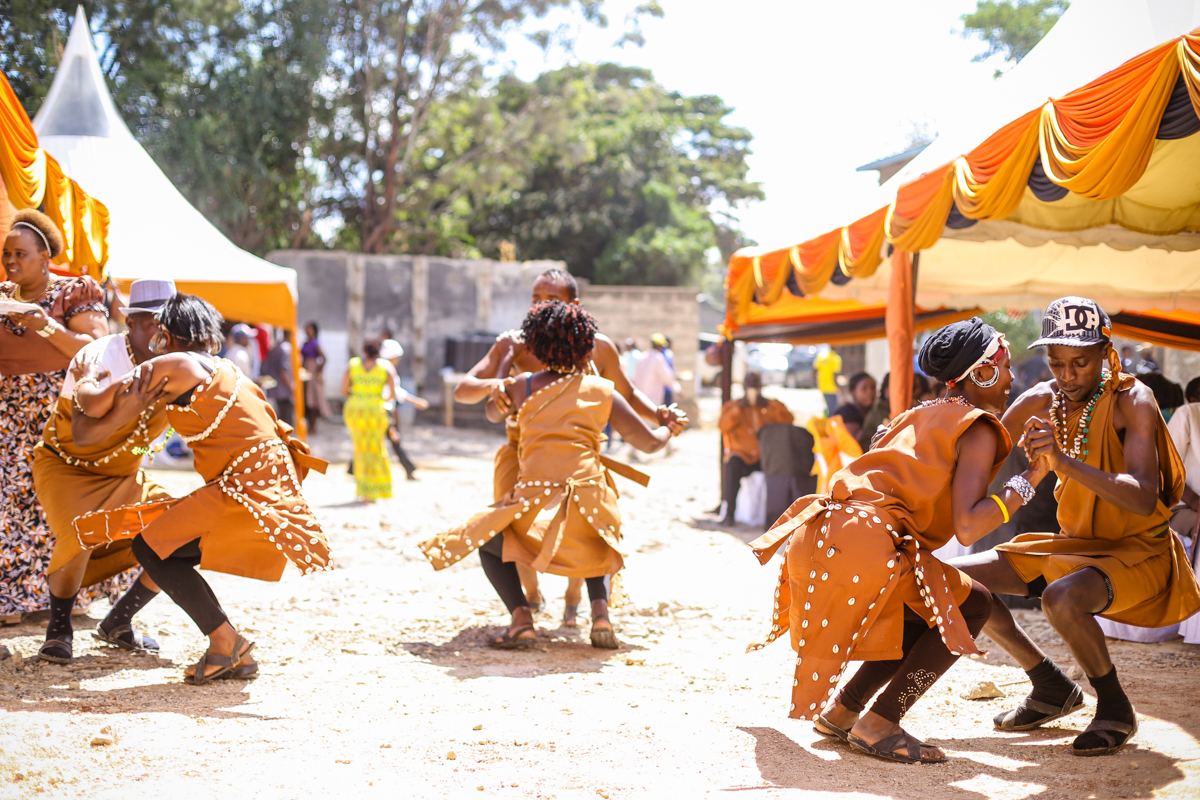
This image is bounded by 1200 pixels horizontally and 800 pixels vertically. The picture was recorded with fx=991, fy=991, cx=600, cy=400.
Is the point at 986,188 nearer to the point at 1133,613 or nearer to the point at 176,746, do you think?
the point at 1133,613

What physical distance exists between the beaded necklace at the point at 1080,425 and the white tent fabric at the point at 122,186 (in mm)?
7350

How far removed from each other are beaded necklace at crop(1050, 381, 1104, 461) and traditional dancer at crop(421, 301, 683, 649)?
5.62 ft

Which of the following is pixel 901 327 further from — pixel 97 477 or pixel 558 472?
pixel 97 477

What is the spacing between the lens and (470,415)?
62.6ft

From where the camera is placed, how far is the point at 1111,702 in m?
3.34

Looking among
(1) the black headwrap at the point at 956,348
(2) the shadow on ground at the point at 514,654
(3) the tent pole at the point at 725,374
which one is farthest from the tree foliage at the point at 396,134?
(1) the black headwrap at the point at 956,348

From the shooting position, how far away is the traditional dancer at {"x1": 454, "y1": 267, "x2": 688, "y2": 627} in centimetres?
482

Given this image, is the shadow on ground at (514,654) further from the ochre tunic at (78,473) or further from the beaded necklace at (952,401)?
the beaded necklace at (952,401)

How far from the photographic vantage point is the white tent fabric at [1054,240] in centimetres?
479

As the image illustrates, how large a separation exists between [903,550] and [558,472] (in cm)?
185

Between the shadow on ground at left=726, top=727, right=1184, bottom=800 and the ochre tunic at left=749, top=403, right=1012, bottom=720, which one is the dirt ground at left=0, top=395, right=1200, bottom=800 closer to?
the shadow on ground at left=726, top=727, right=1184, bottom=800

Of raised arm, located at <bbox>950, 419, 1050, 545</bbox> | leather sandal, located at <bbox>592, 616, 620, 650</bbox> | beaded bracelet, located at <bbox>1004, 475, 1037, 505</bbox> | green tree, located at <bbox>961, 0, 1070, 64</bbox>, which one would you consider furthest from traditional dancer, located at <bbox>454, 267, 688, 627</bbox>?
green tree, located at <bbox>961, 0, 1070, 64</bbox>

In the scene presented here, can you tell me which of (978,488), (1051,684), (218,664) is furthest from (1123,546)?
(218,664)

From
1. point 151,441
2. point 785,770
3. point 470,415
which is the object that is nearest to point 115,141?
point 151,441
